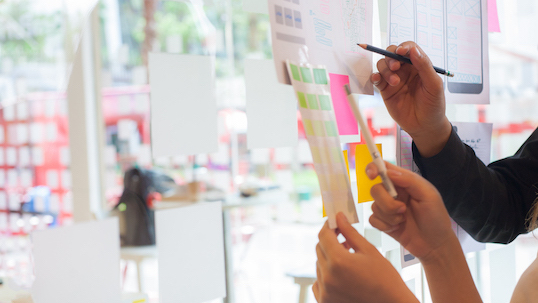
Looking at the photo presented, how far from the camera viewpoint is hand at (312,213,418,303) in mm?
587

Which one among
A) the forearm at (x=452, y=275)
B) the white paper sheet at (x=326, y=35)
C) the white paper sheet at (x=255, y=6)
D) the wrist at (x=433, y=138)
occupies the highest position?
the white paper sheet at (x=255, y=6)

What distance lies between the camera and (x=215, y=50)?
963mm

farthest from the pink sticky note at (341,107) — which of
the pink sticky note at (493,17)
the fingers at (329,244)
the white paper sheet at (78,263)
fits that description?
the pink sticky note at (493,17)

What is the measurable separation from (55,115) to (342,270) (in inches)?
26.1

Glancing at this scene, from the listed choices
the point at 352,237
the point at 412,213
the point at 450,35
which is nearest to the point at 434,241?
the point at 412,213

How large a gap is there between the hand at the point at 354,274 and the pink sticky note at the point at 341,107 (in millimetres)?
356

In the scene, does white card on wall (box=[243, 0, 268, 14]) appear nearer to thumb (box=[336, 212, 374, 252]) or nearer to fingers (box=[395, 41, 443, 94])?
fingers (box=[395, 41, 443, 94])

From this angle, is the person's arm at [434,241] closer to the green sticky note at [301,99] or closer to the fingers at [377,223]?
the fingers at [377,223]

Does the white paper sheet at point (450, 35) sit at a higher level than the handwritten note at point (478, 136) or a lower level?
higher

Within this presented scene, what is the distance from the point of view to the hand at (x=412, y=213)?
66 cm

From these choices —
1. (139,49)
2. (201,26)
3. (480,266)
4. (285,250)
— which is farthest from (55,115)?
(480,266)

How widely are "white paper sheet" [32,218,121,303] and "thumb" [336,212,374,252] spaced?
1.39 ft

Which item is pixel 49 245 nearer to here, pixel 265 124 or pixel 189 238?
pixel 189 238

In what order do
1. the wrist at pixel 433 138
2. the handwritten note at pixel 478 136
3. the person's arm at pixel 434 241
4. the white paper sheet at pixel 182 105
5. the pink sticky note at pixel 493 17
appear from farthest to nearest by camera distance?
1. the pink sticky note at pixel 493 17
2. the handwritten note at pixel 478 136
3. the wrist at pixel 433 138
4. the white paper sheet at pixel 182 105
5. the person's arm at pixel 434 241
